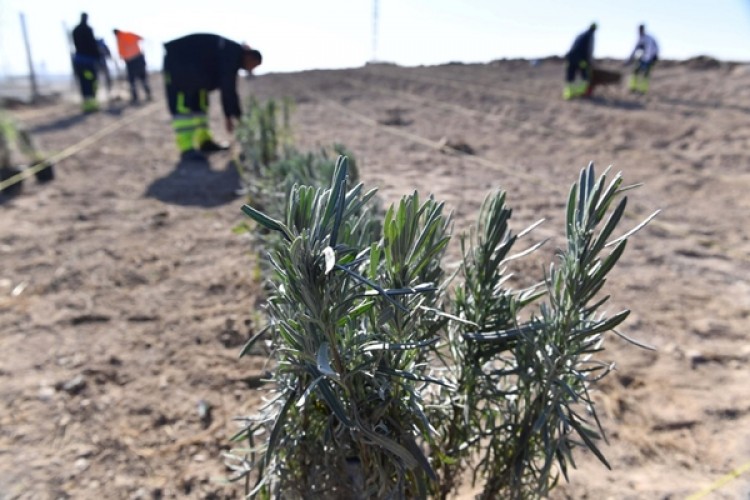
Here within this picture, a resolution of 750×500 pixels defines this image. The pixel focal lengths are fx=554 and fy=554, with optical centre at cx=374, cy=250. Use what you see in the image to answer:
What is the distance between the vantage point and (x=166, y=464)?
186 cm

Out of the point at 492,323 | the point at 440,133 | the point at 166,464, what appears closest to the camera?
the point at 492,323

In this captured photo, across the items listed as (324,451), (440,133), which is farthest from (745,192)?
(324,451)

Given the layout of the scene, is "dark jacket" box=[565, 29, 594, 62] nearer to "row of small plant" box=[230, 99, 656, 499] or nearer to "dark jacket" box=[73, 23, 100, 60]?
"dark jacket" box=[73, 23, 100, 60]

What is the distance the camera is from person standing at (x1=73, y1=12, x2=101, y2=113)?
1128 centimetres

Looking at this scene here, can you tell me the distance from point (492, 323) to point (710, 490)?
1162 millimetres

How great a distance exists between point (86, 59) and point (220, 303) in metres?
10.6

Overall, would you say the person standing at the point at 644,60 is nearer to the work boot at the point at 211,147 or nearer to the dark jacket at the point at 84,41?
the work boot at the point at 211,147

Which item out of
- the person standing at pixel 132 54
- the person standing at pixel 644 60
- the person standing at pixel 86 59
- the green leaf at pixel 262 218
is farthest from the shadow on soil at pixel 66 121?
the person standing at pixel 644 60

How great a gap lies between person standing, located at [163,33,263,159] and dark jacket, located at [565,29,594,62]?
25.5ft

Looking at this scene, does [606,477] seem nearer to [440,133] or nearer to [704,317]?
[704,317]

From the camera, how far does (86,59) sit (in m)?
11.3

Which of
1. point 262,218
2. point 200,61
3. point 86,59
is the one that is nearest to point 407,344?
point 262,218

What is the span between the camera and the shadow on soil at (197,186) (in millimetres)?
5035

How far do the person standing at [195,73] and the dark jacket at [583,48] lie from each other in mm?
7768
